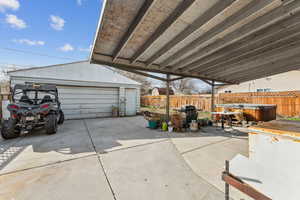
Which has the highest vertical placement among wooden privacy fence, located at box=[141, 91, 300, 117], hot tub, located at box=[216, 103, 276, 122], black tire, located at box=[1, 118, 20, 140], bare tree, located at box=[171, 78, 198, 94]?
bare tree, located at box=[171, 78, 198, 94]

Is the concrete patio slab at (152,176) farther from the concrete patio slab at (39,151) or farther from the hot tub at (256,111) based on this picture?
the hot tub at (256,111)

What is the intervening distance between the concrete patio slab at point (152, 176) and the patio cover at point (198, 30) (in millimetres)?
2748

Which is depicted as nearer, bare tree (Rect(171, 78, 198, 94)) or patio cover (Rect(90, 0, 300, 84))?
patio cover (Rect(90, 0, 300, 84))

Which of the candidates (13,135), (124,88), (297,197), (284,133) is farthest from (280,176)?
(124,88)

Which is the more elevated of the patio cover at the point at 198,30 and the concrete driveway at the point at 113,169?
the patio cover at the point at 198,30

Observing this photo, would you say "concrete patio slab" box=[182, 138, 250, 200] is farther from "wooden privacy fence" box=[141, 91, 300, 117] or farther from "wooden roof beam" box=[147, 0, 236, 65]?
"wooden privacy fence" box=[141, 91, 300, 117]

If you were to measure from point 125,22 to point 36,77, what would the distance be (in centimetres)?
737

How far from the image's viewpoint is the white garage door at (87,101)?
310 inches

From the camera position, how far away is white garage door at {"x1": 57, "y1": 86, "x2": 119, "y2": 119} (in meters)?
7.88

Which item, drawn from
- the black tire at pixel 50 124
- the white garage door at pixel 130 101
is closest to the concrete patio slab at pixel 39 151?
the black tire at pixel 50 124

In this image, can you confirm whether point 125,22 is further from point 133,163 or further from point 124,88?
point 124,88

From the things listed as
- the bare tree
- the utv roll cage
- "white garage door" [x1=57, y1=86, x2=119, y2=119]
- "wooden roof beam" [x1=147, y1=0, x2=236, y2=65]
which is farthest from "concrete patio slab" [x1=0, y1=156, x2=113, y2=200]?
the bare tree

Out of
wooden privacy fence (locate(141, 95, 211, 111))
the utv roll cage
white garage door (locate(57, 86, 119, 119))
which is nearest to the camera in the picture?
the utv roll cage

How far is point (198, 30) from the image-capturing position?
2598 millimetres
